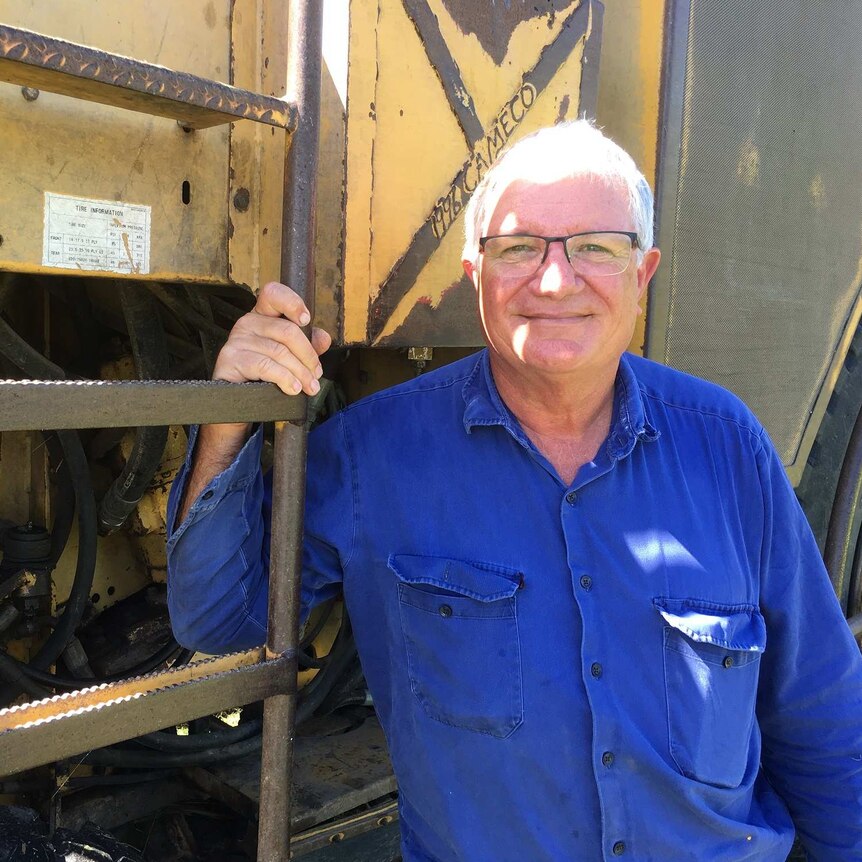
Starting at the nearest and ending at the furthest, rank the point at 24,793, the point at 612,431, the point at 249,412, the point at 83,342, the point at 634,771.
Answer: the point at 249,412 → the point at 634,771 → the point at 612,431 → the point at 24,793 → the point at 83,342

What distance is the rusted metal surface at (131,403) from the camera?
Result: 89 cm

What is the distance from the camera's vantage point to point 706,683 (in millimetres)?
1320

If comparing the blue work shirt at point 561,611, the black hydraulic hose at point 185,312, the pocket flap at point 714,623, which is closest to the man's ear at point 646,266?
the blue work shirt at point 561,611

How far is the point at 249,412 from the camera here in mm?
1080

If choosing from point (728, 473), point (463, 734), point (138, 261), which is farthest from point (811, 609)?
point (138, 261)

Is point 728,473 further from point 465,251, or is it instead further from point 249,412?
point 249,412

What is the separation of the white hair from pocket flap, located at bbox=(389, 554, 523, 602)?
0.50m

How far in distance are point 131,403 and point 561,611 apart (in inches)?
26.5

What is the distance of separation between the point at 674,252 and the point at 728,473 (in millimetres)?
684

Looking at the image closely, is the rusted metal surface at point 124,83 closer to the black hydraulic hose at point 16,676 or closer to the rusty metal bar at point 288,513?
the rusty metal bar at point 288,513

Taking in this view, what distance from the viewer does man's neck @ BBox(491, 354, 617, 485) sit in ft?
4.65

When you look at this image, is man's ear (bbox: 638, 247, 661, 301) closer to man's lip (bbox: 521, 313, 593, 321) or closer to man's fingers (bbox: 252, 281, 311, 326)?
man's lip (bbox: 521, 313, 593, 321)

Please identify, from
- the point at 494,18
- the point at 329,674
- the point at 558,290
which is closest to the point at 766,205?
the point at 494,18

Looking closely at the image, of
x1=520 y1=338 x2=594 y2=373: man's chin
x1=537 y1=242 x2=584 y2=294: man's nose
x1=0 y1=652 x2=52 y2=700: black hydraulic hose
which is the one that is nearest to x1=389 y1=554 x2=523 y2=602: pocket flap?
x1=520 y1=338 x2=594 y2=373: man's chin
